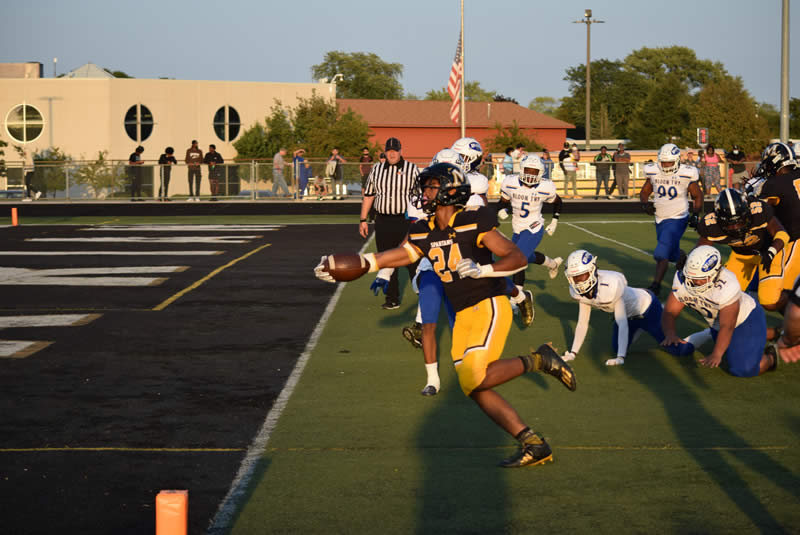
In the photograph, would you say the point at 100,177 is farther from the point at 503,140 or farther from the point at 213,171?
the point at 503,140

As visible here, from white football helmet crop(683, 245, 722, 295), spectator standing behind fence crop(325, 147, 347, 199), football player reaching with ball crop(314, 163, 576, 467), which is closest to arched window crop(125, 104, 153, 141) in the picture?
spectator standing behind fence crop(325, 147, 347, 199)

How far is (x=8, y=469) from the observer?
5.85m

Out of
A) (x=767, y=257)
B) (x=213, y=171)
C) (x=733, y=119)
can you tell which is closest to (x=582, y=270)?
(x=767, y=257)

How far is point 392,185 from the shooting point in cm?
1135

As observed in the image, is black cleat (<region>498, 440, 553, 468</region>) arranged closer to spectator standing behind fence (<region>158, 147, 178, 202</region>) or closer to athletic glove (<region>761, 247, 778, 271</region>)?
athletic glove (<region>761, 247, 778, 271</region>)

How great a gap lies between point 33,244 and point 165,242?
2.62 meters

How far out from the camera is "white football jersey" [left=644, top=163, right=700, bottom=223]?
1262 cm

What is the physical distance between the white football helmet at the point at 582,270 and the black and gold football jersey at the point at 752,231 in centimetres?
120

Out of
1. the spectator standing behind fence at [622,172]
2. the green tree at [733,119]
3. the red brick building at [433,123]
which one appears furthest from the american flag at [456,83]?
the green tree at [733,119]

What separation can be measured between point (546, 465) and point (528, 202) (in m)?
5.89

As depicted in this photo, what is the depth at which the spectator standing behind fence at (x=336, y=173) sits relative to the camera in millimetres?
33781

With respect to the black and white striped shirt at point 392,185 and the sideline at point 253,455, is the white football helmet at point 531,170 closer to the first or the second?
the black and white striped shirt at point 392,185

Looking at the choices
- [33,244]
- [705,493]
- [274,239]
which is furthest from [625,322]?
[33,244]

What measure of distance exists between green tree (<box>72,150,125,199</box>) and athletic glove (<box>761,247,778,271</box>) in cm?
2837
